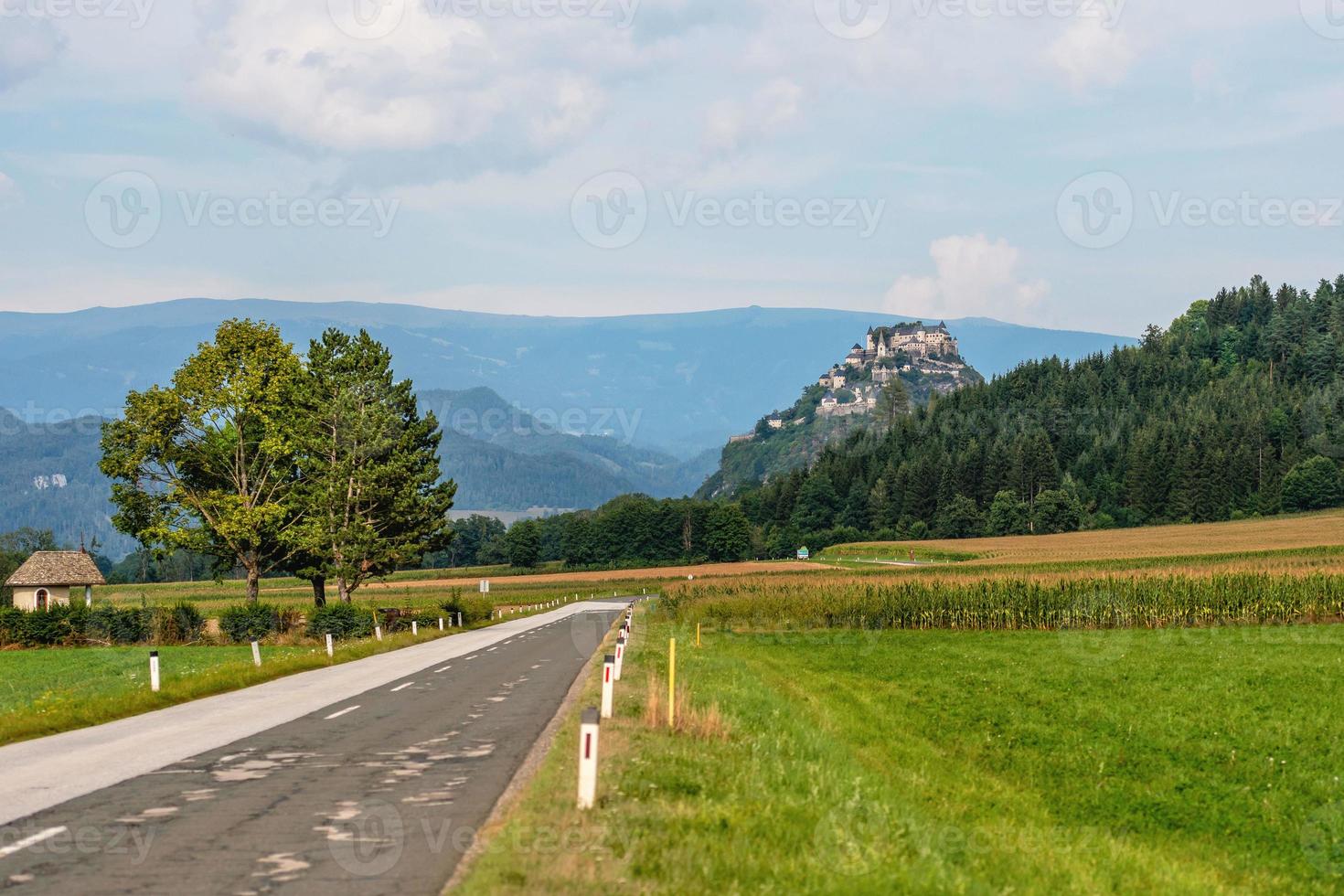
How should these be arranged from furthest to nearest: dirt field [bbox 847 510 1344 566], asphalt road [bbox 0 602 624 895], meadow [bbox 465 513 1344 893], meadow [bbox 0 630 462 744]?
dirt field [bbox 847 510 1344 566], meadow [bbox 0 630 462 744], meadow [bbox 465 513 1344 893], asphalt road [bbox 0 602 624 895]

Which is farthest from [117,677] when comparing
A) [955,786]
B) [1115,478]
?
[1115,478]

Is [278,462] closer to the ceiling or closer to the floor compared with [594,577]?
closer to the ceiling

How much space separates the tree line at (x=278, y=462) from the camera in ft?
193

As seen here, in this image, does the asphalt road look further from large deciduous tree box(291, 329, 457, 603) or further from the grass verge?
large deciduous tree box(291, 329, 457, 603)

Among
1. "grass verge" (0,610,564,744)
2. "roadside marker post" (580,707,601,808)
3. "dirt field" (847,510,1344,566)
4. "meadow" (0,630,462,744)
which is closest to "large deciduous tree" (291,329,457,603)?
"grass verge" (0,610,564,744)

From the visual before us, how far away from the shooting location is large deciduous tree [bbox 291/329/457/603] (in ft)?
192

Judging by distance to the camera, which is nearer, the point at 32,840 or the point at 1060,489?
the point at 32,840

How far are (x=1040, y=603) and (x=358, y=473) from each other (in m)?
32.8

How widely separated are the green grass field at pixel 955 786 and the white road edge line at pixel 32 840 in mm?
4052

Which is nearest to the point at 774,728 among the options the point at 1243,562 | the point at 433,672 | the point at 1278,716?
the point at 1278,716

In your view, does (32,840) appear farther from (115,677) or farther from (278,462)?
(278,462)

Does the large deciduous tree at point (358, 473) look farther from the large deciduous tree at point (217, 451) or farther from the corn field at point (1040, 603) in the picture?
the corn field at point (1040, 603)

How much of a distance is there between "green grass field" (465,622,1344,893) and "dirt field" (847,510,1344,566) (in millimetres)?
66922

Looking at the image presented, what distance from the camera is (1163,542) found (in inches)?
4304
